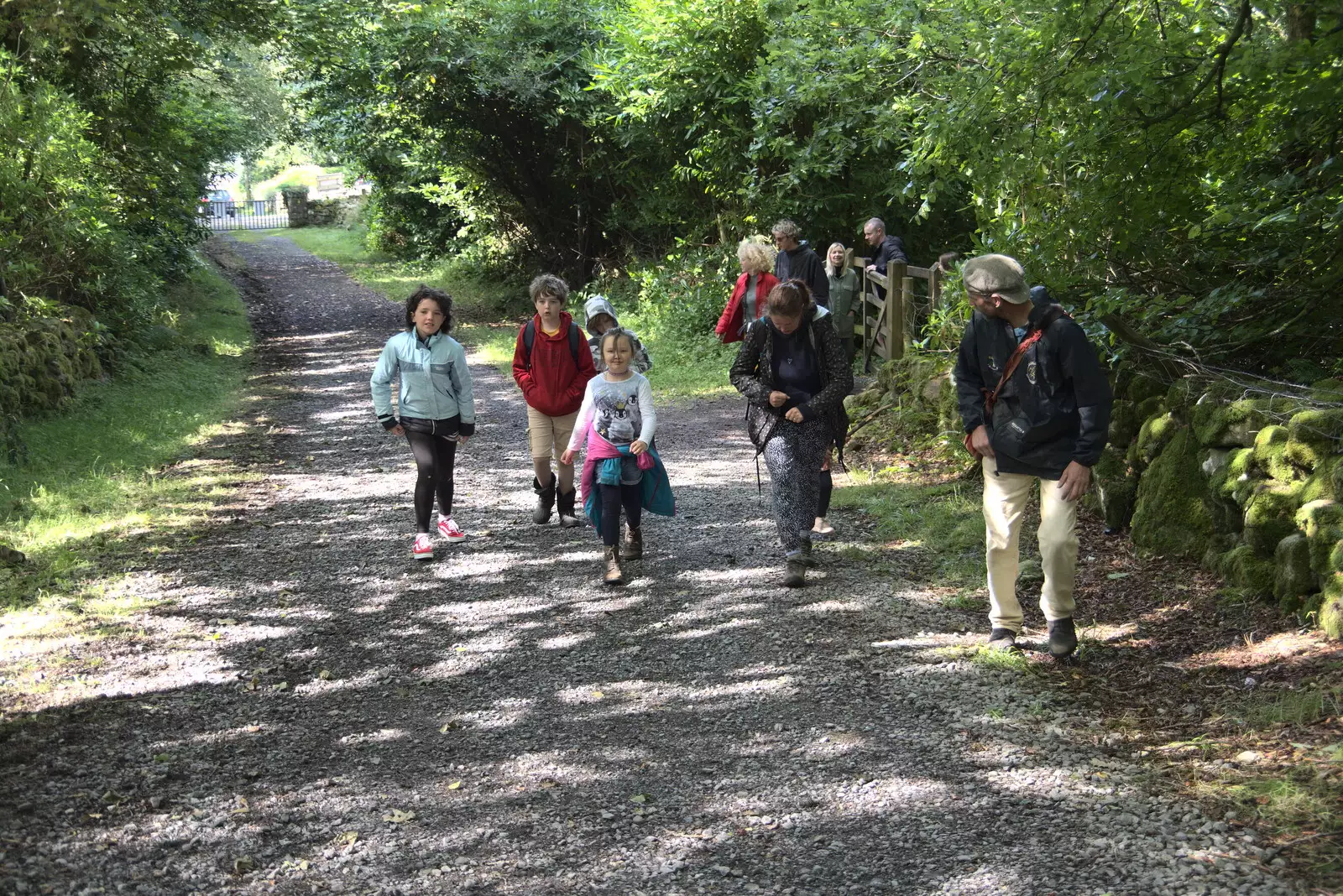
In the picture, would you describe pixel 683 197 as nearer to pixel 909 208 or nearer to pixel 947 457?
pixel 909 208

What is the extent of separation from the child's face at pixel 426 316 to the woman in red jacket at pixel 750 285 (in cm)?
229

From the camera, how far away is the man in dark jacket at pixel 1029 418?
4871 millimetres

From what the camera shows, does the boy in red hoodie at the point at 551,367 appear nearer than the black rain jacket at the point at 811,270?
Yes

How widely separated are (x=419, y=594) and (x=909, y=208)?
11232mm

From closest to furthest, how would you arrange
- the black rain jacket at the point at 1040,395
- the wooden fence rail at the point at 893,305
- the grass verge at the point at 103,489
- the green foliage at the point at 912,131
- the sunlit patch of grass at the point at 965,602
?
the black rain jacket at the point at 1040,395 < the green foliage at the point at 912,131 < the sunlit patch of grass at the point at 965,602 < the grass verge at the point at 103,489 < the wooden fence rail at the point at 893,305

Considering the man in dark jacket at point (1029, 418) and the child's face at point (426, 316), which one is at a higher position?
the child's face at point (426, 316)

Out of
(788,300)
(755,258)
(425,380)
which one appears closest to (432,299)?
(425,380)

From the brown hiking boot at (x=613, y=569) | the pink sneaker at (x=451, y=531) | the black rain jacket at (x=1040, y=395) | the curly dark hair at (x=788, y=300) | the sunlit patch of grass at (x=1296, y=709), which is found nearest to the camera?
the sunlit patch of grass at (x=1296, y=709)

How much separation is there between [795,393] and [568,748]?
2.63 metres

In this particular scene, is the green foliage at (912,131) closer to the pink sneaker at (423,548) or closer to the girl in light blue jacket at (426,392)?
the girl in light blue jacket at (426,392)

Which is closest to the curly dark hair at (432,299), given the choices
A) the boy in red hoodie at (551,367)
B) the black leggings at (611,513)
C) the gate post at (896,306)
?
the boy in red hoodie at (551,367)

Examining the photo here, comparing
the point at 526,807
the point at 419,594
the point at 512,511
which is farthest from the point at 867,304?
the point at 526,807

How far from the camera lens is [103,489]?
376 inches

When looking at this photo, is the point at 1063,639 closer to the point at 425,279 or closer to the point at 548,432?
the point at 548,432
